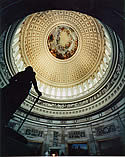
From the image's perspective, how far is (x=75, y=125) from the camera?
9.73m

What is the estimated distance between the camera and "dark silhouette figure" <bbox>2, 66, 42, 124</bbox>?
132 inches

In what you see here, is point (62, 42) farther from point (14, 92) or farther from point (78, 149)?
point (78, 149)

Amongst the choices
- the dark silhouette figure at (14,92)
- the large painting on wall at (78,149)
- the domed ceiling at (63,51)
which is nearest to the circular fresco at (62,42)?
the domed ceiling at (63,51)

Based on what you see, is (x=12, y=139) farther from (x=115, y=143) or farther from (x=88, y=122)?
(x=88, y=122)

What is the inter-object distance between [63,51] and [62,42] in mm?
1381

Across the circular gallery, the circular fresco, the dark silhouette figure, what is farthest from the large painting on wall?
the circular fresco

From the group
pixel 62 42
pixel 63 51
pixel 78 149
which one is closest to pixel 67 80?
pixel 63 51

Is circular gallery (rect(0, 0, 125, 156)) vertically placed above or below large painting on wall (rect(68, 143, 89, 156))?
above

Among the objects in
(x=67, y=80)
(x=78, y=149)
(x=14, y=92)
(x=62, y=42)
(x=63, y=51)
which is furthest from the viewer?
(x=63, y=51)

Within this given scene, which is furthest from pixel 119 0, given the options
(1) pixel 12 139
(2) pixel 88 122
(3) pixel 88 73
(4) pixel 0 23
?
(3) pixel 88 73

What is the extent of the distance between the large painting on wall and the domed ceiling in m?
4.88

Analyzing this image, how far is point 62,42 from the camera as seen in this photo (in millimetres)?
15250

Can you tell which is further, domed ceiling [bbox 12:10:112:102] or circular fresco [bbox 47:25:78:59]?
circular fresco [bbox 47:25:78:59]

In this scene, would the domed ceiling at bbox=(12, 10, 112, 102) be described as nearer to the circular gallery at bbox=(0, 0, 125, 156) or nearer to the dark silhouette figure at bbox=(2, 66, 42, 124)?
the circular gallery at bbox=(0, 0, 125, 156)
